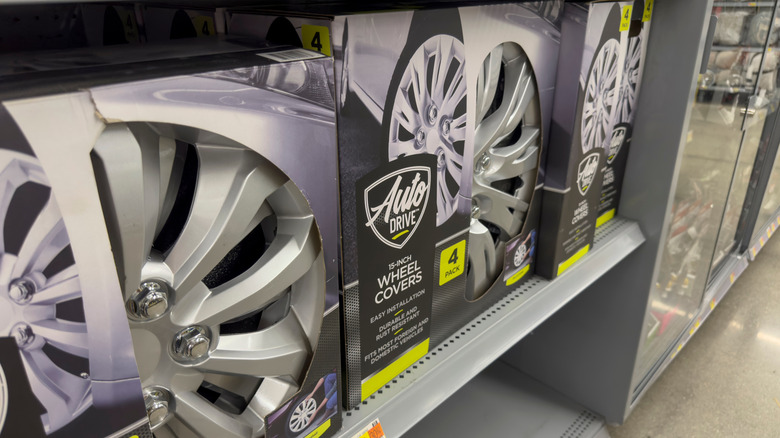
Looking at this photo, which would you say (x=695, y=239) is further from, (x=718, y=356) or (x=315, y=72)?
(x=315, y=72)

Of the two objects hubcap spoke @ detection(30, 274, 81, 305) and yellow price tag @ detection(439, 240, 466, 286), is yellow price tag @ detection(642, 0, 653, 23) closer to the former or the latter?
yellow price tag @ detection(439, 240, 466, 286)

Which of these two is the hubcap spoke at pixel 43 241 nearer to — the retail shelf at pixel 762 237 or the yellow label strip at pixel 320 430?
the yellow label strip at pixel 320 430

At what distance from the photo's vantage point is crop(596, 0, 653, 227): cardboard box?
3.67ft

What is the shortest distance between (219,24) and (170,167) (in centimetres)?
25

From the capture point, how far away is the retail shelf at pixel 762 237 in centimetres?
244

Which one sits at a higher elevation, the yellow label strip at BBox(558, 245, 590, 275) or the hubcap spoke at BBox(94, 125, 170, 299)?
the hubcap spoke at BBox(94, 125, 170, 299)

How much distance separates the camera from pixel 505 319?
927 millimetres

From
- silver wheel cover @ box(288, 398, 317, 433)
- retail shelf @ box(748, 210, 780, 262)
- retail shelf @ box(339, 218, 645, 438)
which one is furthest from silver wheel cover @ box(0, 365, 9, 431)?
retail shelf @ box(748, 210, 780, 262)

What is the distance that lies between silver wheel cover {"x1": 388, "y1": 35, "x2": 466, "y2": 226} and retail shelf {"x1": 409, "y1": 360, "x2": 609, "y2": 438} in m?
0.90

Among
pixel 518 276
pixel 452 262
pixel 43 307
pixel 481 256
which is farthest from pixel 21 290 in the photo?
pixel 518 276

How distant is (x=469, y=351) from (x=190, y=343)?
1.57 ft

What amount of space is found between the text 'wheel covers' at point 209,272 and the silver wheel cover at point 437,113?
0.56 ft

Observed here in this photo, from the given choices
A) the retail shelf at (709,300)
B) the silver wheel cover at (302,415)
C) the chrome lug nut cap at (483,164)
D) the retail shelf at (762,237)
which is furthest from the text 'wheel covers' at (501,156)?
the retail shelf at (762,237)

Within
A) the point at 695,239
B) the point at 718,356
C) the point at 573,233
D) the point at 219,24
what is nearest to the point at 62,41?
the point at 219,24
